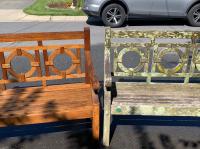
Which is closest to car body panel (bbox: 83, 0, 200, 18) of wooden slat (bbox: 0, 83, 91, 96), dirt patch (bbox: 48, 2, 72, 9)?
dirt patch (bbox: 48, 2, 72, 9)

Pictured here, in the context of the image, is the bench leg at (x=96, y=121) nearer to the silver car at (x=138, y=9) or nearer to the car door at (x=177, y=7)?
the silver car at (x=138, y=9)

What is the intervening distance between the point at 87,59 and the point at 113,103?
81 centimetres

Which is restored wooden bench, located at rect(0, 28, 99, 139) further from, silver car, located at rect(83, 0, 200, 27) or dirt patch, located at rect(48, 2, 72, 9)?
dirt patch, located at rect(48, 2, 72, 9)

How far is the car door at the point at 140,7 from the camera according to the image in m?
8.92

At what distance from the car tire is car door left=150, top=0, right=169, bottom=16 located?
0.84m

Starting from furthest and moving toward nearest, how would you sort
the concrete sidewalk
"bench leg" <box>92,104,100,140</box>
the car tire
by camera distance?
the concrete sidewalk < the car tire < "bench leg" <box>92,104,100,140</box>

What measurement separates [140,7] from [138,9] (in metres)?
0.09

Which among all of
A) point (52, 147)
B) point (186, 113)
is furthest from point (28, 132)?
point (186, 113)

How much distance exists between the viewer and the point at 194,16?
9.36 meters

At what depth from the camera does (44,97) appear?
11.9 ft

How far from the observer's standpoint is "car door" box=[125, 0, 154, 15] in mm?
8922

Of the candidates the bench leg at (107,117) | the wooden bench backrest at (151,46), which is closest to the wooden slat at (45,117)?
the bench leg at (107,117)

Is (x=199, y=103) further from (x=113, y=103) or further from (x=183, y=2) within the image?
(x=183, y=2)

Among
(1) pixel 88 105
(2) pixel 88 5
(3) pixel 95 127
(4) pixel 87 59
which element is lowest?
(3) pixel 95 127
